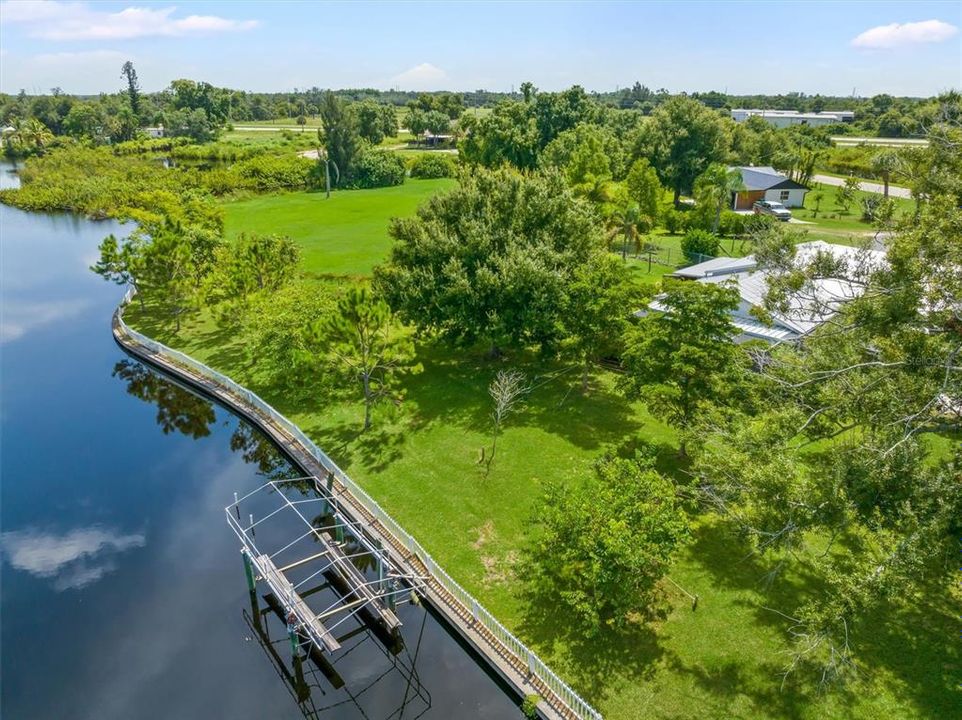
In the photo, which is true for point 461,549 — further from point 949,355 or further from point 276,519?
point 949,355

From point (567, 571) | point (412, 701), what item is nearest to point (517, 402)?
point (567, 571)

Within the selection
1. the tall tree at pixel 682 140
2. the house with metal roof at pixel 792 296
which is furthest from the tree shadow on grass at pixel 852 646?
the tall tree at pixel 682 140

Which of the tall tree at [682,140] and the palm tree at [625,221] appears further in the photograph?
the tall tree at [682,140]

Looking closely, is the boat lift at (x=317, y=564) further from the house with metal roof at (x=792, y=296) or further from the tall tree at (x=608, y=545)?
the house with metal roof at (x=792, y=296)

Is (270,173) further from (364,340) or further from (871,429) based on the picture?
(871,429)

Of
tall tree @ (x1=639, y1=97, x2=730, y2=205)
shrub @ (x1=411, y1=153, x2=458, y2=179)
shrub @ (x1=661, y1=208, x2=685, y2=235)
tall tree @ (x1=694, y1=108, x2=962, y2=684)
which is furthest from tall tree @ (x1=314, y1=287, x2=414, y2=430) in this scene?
shrub @ (x1=411, y1=153, x2=458, y2=179)

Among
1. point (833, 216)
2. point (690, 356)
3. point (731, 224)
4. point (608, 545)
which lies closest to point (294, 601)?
point (608, 545)

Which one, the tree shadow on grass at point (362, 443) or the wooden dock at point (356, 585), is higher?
the tree shadow on grass at point (362, 443)
